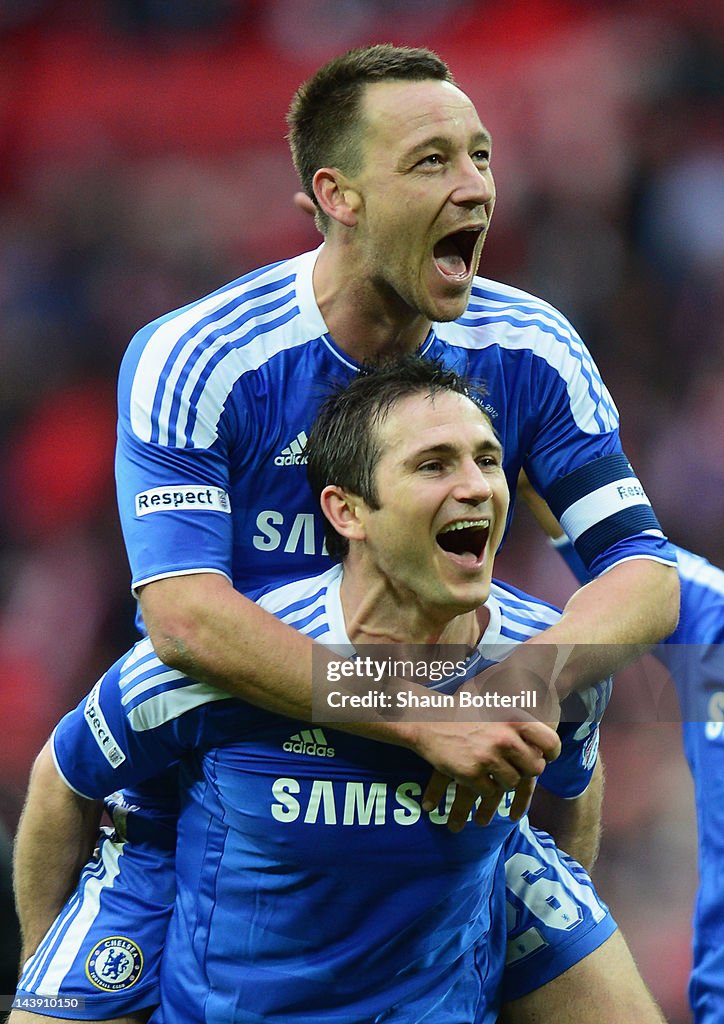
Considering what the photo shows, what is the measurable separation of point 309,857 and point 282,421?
0.78m

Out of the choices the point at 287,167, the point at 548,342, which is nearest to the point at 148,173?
the point at 287,167

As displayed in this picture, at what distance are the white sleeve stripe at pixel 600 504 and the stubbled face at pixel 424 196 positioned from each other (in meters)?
0.42

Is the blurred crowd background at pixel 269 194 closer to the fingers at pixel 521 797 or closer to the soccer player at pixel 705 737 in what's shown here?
the soccer player at pixel 705 737

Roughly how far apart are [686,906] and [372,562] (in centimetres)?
233

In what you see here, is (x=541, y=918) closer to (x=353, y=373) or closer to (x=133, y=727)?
(x=133, y=727)

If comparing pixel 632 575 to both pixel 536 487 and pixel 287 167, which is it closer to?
pixel 536 487

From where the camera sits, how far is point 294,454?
2.56 metres

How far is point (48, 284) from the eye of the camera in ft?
17.3

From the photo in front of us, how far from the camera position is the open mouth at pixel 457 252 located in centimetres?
255

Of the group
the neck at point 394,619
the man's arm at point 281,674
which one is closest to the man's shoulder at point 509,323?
the neck at point 394,619

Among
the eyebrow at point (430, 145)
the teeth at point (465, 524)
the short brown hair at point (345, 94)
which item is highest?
the short brown hair at point (345, 94)

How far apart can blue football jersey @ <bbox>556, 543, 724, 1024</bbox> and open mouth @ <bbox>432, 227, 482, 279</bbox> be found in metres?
0.69

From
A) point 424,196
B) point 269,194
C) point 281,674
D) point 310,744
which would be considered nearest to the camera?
point 281,674

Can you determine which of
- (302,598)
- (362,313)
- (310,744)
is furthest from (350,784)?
(362,313)
